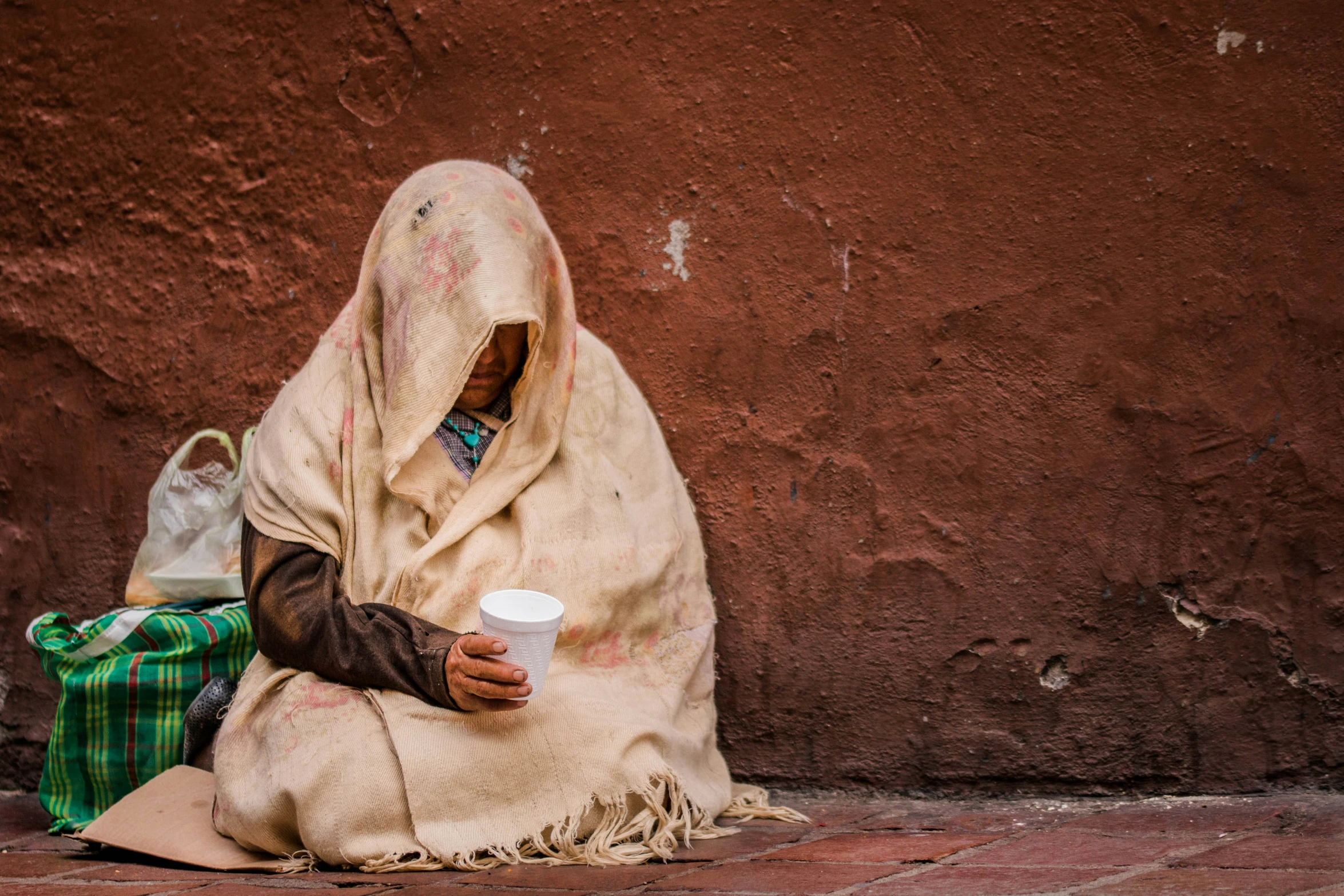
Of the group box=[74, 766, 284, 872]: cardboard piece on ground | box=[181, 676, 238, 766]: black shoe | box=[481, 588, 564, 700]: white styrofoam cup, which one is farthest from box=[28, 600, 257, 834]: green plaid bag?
box=[481, 588, 564, 700]: white styrofoam cup

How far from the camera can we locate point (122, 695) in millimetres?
3041

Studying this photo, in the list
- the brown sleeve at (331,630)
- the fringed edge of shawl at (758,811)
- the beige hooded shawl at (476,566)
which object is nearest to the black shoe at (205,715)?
the beige hooded shawl at (476,566)

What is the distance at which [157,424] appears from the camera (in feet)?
11.9

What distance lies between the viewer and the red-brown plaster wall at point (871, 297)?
2.99 meters

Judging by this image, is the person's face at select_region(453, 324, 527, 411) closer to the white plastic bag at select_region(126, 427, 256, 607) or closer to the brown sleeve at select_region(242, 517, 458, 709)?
the brown sleeve at select_region(242, 517, 458, 709)

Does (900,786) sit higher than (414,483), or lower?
lower

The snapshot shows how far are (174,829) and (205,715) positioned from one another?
0.34 m

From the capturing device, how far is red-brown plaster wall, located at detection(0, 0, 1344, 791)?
299cm

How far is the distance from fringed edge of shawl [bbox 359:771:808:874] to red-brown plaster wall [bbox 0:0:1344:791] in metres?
Answer: 0.69

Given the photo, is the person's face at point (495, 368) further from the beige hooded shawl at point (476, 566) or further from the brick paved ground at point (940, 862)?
the brick paved ground at point (940, 862)

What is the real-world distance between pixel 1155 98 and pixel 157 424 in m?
2.82

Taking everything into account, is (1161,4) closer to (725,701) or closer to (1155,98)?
(1155,98)

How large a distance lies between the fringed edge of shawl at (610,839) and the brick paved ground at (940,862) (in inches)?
1.6

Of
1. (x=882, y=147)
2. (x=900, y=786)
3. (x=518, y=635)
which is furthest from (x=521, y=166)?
(x=900, y=786)
